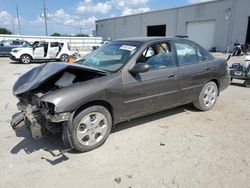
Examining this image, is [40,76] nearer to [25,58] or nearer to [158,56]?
[158,56]

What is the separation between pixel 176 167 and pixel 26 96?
2.53 meters

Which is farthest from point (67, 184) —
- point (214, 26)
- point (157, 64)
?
point (214, 26)

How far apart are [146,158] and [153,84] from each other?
1.31 metres

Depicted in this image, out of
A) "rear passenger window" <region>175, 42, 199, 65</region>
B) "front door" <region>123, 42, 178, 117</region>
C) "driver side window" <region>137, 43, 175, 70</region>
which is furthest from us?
"rear passenger window" <region>175, 42, 199, 65</region>

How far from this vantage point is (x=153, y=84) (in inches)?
158

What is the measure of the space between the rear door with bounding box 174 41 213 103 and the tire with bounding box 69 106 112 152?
1.78 m

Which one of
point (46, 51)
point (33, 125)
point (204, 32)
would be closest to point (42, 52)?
point (46, 51)

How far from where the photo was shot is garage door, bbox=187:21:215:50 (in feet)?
87.5

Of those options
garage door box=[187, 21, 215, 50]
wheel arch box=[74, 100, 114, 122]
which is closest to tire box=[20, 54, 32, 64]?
wheel arch box=[74, 100, 114, 122]

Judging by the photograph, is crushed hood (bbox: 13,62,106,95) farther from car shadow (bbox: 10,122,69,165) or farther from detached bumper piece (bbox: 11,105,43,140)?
car shadow (bbox: 10,122,69,165)

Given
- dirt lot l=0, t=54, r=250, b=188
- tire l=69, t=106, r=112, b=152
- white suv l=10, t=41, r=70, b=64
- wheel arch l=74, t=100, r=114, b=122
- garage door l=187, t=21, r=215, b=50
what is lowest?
dirt lot l=0, t=54, r=250, b=188

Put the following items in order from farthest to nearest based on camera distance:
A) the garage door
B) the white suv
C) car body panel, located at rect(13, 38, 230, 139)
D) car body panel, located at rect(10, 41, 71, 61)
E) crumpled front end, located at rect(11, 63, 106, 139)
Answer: the garage door, car body panel, located at rect(10, 41, 71, 61), the white suv, car body panel, located at rect(13, 38, 230, 139), crumpled front end, located at rect(11, 63, 106, 139)

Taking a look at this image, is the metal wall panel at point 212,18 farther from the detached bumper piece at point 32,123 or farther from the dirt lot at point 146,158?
the detached bumper piece at point 32,123


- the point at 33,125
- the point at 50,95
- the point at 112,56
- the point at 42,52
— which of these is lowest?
the point at 33,125
